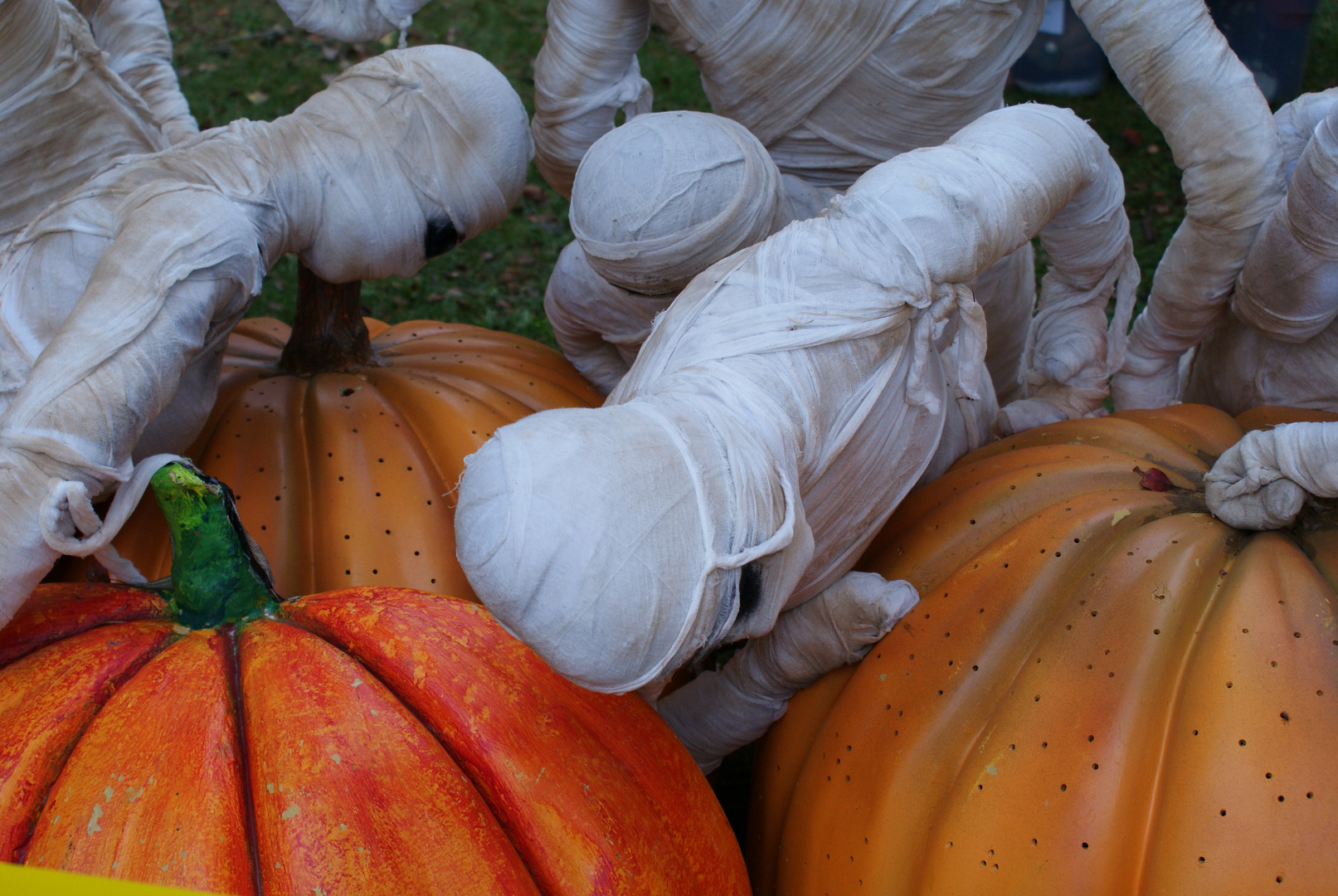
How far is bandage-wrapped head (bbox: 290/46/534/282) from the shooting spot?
1.49 metres

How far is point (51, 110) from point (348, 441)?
0.67 meters

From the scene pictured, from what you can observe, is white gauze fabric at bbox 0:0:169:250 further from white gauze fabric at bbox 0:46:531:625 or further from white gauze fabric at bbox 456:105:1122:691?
white gauze fabric at bbox 456:105:1122:691

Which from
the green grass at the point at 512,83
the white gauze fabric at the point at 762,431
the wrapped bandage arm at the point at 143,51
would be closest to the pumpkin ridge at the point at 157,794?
the white gauze fabric at the point at 762,431

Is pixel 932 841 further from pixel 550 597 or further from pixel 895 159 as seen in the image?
pixel 895 159

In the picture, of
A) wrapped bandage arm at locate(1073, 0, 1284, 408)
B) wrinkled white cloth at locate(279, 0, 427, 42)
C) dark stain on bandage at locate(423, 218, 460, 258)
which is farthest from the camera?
wrinkled white cloth at locate(279, 0, 427, 42)

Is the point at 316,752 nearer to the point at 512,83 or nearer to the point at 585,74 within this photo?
the point at 585,74

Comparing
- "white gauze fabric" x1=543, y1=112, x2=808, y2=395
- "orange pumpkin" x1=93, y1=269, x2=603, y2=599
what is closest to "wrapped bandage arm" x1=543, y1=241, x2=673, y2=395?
"orange pumpkin" x1=93, y1=269, x2=603, y2=599

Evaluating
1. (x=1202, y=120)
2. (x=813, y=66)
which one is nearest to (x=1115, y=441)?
(x=1202, y=120)

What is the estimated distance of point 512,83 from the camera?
166 inches

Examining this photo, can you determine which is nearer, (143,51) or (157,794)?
(157,794)

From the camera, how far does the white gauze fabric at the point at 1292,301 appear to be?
53.5 inches

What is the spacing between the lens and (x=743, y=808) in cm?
180

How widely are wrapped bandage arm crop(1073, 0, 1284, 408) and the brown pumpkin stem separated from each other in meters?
1.16

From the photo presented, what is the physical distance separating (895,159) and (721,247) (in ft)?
0.80
